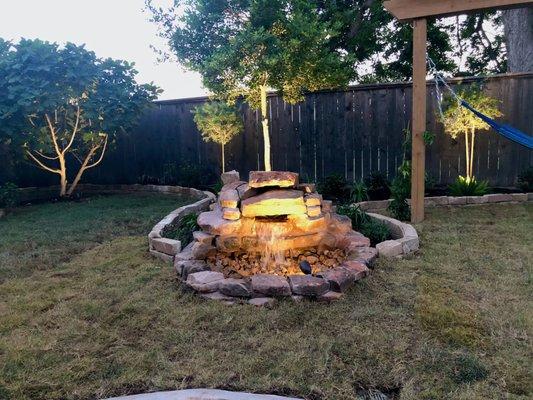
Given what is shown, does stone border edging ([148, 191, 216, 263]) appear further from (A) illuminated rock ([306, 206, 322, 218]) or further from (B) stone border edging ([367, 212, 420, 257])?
(B) stone border edging ([367, 212, 420, 257])

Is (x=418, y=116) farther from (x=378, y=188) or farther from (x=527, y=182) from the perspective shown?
(x=527, y=182)

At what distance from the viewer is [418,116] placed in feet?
14.9

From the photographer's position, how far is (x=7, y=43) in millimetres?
5941

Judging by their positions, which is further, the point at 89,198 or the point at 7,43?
the point at 89,198

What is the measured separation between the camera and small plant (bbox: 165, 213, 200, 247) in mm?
3935

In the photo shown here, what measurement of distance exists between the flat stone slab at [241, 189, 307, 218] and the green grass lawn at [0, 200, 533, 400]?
74cm

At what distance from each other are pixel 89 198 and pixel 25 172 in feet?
5.79

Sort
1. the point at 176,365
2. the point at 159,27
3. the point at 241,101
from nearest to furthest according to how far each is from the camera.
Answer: the point at 176,365 → the point at 159,27 → the point at 241,101

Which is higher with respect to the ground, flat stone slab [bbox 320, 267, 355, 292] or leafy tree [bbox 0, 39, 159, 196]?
leafy tree [bbox 0, 39, 159, 196]

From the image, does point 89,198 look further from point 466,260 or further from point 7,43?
point 466,260

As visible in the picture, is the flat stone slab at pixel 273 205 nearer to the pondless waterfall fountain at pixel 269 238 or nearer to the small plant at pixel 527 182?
Answer: the pondless waterfall fountain at pixel 269 238

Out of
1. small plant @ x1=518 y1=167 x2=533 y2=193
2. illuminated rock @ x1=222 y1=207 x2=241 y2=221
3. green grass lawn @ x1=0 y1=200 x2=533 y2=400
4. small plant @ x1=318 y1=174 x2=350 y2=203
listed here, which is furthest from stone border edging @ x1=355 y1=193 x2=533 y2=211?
illuminated rock @ x1=222 y1=207 x2=241 y2=221

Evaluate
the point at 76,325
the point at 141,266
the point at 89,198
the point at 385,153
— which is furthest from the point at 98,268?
the point at 385,153

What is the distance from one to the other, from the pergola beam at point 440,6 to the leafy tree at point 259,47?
929 mm
